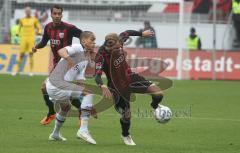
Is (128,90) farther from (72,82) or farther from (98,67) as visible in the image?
(72,82)

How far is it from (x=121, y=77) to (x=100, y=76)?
652 millimetres

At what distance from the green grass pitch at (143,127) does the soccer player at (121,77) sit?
53 centimetres

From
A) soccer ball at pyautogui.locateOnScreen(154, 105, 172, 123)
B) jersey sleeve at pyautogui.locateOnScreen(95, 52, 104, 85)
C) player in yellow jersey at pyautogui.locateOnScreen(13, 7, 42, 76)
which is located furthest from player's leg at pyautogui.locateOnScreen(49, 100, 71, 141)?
player in yellow jersey at pyautogui.locateOnScreen(13, 7, 42, 76)

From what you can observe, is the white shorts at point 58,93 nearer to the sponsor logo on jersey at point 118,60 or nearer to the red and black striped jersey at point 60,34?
the sponsor logo on jersey at point 118,60

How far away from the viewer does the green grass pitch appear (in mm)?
12054

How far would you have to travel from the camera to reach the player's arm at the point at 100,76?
12.2m

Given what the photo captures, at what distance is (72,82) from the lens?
13.5 metres

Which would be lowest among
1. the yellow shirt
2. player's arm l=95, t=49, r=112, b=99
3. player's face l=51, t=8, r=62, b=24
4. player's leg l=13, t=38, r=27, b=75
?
player's leg l=13, t=38, r=27, b=75

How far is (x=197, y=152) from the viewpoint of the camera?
38.2ft

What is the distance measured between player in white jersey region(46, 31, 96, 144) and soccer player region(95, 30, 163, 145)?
1.31 feet

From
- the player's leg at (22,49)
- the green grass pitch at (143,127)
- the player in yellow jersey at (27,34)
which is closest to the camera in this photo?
the green grass pitch at (143,127)

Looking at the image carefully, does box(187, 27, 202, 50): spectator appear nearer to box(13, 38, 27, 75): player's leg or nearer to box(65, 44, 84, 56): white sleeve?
box(13, 38, 27, 75): player's leg

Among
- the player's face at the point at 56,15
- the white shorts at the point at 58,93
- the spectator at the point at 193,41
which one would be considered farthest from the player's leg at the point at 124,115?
the spectator at the point at 193,41

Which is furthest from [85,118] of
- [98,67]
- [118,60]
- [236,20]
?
[236,20]
